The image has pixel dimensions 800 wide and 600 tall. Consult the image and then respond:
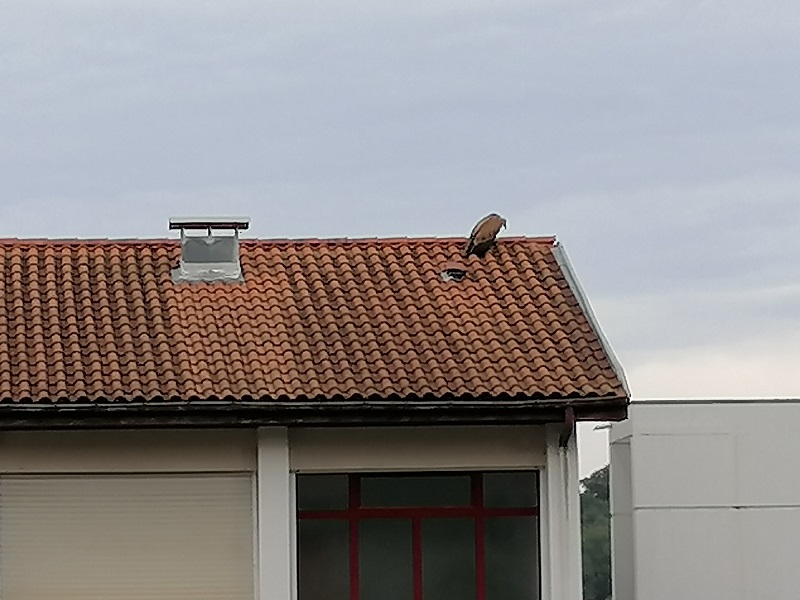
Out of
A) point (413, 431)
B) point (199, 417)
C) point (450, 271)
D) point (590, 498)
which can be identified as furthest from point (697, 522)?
point (590, 498)

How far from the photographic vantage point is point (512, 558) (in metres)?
21.4

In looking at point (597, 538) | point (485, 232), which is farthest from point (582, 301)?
point (597, 538)

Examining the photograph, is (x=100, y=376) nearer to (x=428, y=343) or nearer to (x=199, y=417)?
(x=199, y=417)

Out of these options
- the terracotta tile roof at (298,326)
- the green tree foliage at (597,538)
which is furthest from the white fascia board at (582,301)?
the green tree foliage at (597,538)

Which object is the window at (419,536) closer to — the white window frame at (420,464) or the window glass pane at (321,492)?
the window glass pane at (321,492)

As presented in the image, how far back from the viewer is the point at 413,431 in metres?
21.2

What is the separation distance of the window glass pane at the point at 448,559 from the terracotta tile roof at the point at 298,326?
1.56 m

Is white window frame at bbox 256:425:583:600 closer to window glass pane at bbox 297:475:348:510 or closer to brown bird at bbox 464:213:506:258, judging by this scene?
window glass pane at bbox 297:475:348:510

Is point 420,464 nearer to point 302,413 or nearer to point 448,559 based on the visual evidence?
point 448,559

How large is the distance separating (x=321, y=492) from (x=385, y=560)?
3.35 ft

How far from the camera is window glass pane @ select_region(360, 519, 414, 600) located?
2122cm

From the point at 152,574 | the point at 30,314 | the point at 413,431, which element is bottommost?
the point at 152,574

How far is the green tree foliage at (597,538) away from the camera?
134ft

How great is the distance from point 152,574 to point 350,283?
188 inches
